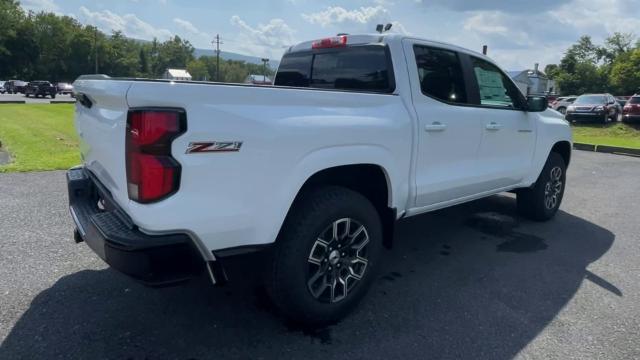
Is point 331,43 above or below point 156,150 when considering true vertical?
above

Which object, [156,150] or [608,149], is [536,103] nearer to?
[156,150]

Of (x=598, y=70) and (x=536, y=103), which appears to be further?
(x=598, y=70)

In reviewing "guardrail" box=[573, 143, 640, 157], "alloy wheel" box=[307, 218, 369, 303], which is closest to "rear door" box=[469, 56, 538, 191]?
"alloy wheel" box=[307, 218, 369, 303]

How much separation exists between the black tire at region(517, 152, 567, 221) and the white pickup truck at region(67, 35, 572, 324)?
1285 millimetres

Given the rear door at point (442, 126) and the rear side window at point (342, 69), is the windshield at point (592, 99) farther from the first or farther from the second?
the rear side window at point (342, 69)

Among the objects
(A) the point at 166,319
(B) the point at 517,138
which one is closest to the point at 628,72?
(B) the point at 517,138

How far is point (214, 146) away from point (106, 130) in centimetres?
76

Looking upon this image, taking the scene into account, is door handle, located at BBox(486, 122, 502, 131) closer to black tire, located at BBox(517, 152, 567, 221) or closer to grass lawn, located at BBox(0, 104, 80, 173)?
black tire, located at BBox(517, 152, 567, 221)

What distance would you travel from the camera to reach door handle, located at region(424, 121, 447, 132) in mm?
3470

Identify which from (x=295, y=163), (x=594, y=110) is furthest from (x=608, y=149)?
(x=295, y=163)

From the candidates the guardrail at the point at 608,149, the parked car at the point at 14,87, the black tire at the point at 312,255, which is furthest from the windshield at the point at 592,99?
the parked car at the point at 14,87

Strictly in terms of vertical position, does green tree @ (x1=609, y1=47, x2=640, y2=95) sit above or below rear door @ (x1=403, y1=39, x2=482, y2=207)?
above

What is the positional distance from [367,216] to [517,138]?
2.44 metres

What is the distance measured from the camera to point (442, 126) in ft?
11.8
